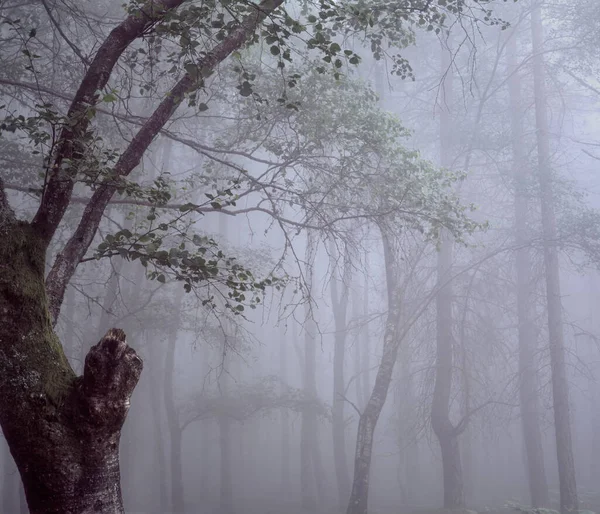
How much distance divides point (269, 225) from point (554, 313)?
8369 mm

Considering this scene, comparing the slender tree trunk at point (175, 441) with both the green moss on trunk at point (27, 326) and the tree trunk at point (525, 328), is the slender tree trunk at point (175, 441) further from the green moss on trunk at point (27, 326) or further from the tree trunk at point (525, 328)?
the green moss on trunk at point (27, 326)

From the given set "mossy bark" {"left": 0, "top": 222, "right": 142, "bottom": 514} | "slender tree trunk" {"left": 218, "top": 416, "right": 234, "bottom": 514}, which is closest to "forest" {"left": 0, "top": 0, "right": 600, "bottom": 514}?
"mossy bark" {"left": 0, "top": 222, "right": 142, "bottom": 514}

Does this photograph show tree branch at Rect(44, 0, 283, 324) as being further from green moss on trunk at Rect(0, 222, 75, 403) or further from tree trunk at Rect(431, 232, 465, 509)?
tree trunk at Rect(431, 232, 465, 509)

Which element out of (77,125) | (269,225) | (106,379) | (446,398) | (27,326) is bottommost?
(446,398)

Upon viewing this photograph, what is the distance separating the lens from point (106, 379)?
9.87 feet

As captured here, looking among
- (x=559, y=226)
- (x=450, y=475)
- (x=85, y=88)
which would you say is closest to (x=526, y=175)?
(x=559, y=226)

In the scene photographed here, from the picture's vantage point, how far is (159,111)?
15.8 ft

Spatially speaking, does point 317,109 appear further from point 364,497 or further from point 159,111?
point 364,497

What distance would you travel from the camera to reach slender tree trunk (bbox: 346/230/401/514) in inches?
444

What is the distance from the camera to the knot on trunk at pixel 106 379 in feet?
9.82

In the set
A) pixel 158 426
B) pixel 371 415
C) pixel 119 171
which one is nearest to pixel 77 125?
pixel 119 171

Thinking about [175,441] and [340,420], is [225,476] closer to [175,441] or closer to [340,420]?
[175,441]

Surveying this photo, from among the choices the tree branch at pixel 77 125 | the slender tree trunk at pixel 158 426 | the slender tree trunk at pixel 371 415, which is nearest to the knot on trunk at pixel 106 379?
the tree branch at pixel 77 125

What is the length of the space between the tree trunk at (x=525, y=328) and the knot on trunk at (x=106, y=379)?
14.7m
